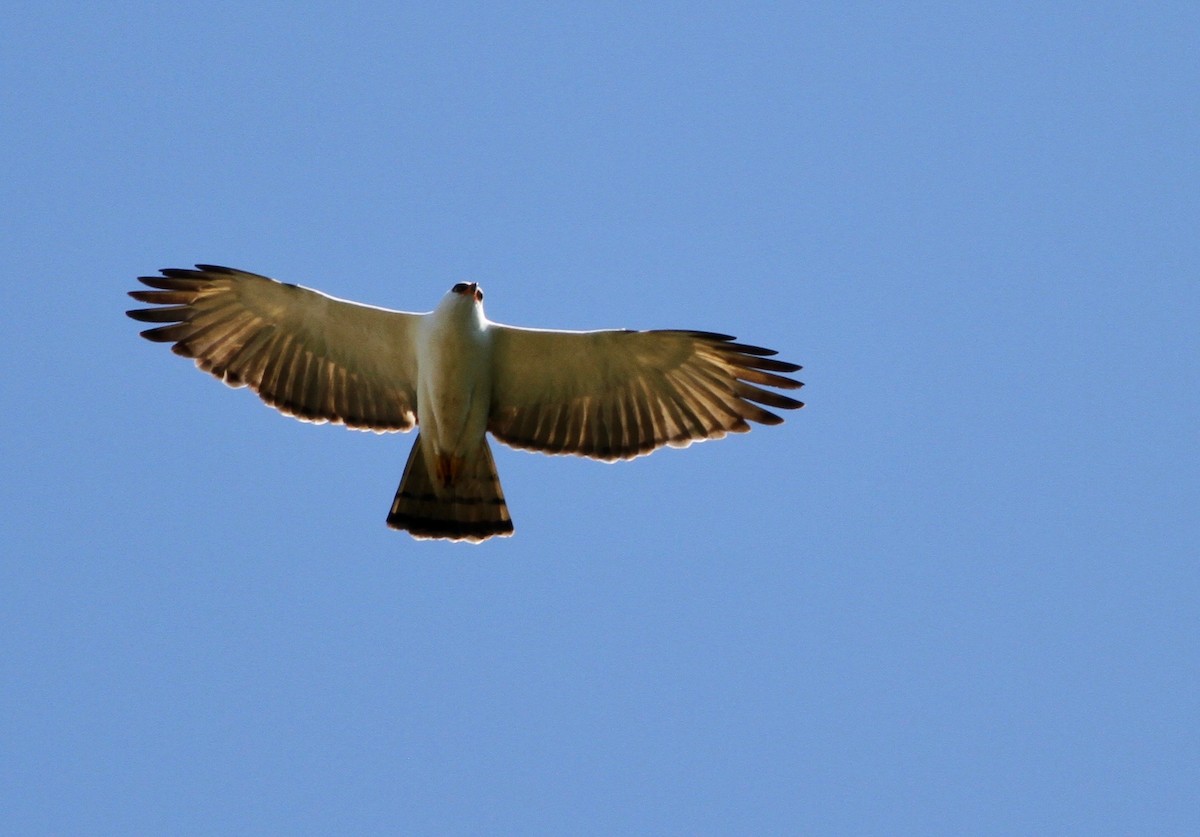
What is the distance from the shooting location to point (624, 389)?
17.2 metres

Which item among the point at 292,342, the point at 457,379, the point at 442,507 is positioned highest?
the point at 292,342

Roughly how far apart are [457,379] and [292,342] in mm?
1612

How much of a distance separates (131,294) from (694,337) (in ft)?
15.7

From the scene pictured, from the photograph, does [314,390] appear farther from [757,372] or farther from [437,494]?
[757,372]

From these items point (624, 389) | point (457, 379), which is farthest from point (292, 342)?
point (624, 389)

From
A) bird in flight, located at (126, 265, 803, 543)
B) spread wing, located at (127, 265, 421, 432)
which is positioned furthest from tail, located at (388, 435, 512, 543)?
spread wing, located at (127, 265, 421, 432)

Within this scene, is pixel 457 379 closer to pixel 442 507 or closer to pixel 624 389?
pixel 442 507

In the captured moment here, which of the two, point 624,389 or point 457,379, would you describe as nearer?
point 457,379

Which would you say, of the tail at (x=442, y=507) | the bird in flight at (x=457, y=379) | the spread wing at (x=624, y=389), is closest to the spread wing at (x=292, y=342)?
the bird in flight at (x=457, y=379)

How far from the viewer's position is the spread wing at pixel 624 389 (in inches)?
661

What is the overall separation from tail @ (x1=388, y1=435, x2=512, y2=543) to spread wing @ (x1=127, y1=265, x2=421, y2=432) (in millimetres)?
520

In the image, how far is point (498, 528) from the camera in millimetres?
17062

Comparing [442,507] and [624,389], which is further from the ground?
[624,389]

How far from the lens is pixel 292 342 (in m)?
A: 17.2
